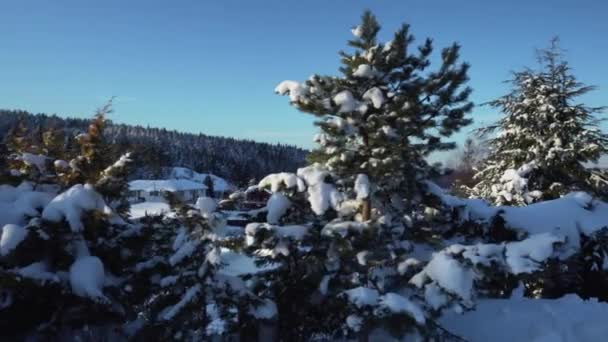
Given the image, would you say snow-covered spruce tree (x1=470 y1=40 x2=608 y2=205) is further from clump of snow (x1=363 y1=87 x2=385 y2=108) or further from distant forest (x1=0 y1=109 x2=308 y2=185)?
distant forest (x1=0 y1=109 x2=308 y2=185)

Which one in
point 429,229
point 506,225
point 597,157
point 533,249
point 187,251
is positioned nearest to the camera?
point 533,249

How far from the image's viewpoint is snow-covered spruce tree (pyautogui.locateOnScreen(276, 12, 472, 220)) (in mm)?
5336

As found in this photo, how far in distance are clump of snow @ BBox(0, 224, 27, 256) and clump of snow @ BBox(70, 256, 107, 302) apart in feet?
1.97

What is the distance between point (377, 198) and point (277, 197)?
1.40 m

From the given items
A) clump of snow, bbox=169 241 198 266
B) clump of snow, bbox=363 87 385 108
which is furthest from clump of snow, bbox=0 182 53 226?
clump of snow, bbox=363 87 385 108

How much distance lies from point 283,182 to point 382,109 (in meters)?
1.51

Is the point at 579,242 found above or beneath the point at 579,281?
above

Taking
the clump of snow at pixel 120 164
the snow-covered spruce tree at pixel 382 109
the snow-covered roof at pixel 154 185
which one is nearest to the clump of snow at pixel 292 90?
the snow-covered spruce tree at pixel 382 109

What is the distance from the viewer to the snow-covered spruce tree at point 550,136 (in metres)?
12.5

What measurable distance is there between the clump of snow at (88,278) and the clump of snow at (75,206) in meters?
0.38

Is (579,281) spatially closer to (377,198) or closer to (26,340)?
(377,198)

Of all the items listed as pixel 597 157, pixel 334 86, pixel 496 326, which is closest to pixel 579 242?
pixel 496 326

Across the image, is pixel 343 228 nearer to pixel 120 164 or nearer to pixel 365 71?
pixel 365 71

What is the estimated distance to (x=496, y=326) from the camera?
576 cm
